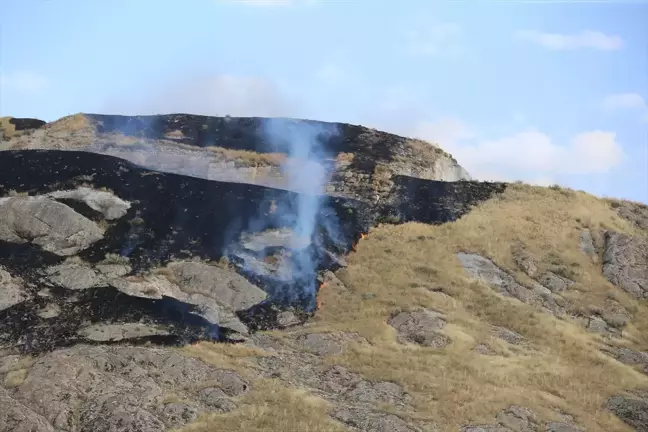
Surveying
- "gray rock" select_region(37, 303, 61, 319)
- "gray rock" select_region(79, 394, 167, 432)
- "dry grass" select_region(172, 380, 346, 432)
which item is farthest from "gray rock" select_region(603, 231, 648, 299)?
"gray rock" select_region(37, 303, 61, 319)

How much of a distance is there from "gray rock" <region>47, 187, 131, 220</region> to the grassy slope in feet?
34.9

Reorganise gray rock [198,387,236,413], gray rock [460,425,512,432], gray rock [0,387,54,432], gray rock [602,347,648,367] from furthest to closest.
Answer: gray rock [602,347,648,367], gray rock [460,425,512,432], gray rock [198,387,236,413], gray rock [0,387,54,432]

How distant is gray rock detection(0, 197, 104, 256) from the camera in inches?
997

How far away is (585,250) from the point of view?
33.0 metres

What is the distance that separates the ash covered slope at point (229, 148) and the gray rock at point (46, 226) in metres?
12.6

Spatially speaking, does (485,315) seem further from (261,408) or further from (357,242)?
(261,408)

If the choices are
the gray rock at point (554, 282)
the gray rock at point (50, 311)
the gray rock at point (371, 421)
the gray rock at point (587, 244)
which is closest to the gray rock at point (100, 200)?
the gray rock at point (50, 311)

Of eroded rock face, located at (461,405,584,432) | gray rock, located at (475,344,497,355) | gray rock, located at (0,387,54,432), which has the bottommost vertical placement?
gray rock, located at (0,387,54,432)

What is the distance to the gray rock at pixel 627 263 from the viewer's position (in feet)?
100

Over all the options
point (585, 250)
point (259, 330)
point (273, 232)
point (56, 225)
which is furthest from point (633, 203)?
point (56, 225)

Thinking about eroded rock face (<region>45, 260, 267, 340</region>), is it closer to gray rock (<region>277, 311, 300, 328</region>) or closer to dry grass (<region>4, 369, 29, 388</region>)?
gray rock (<region>277, 311, 300, 328</region>)

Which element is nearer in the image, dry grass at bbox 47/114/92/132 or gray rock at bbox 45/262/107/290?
gray rock at bbox 45/262/107/290

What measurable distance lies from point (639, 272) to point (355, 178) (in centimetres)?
1666

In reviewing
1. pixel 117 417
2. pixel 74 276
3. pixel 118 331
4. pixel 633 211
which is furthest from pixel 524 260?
pixel 117 417
